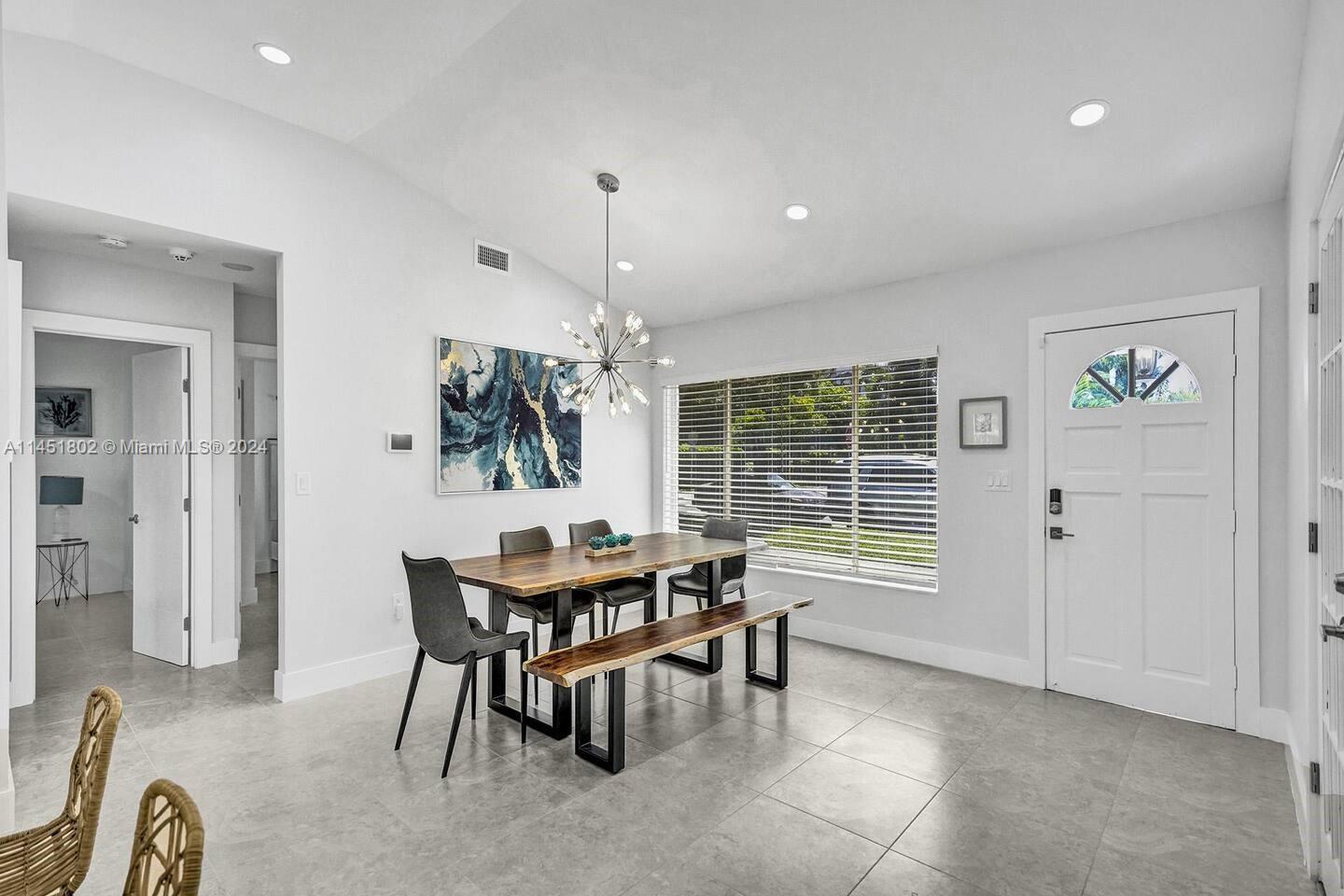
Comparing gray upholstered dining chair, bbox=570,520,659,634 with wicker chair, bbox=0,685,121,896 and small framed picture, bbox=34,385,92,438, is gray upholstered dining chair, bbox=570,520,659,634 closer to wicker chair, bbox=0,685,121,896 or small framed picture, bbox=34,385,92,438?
wicker chair, bbox=0,685,121,896

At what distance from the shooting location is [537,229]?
4664 millimetres

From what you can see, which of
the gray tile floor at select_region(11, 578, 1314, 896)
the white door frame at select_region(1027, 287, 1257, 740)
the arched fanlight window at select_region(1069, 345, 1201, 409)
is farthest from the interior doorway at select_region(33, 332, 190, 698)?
the white door frame at select_region(1027, 287, 1257, 740)

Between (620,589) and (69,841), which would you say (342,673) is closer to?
(620,589)

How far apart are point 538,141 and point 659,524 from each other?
11.5 ft

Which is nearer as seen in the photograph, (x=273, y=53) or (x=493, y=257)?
(x=273, y=53)

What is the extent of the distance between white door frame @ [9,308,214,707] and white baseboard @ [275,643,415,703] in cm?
111

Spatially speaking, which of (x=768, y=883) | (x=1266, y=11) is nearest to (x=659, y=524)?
(x=768, y=883)

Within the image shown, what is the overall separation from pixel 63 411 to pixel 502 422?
15.3ft

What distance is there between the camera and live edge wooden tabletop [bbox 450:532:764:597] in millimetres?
3146

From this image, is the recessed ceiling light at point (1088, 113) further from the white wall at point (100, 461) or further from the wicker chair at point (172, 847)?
the white wall at point (100, 461)

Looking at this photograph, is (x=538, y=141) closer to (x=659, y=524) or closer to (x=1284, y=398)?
(x=659, y=524)

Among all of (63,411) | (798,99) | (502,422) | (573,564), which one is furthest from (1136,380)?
(63,411)

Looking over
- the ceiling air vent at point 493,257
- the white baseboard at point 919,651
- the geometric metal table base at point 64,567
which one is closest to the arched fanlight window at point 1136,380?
the white baseboard at point 919,651

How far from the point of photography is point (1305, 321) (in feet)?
7.72
